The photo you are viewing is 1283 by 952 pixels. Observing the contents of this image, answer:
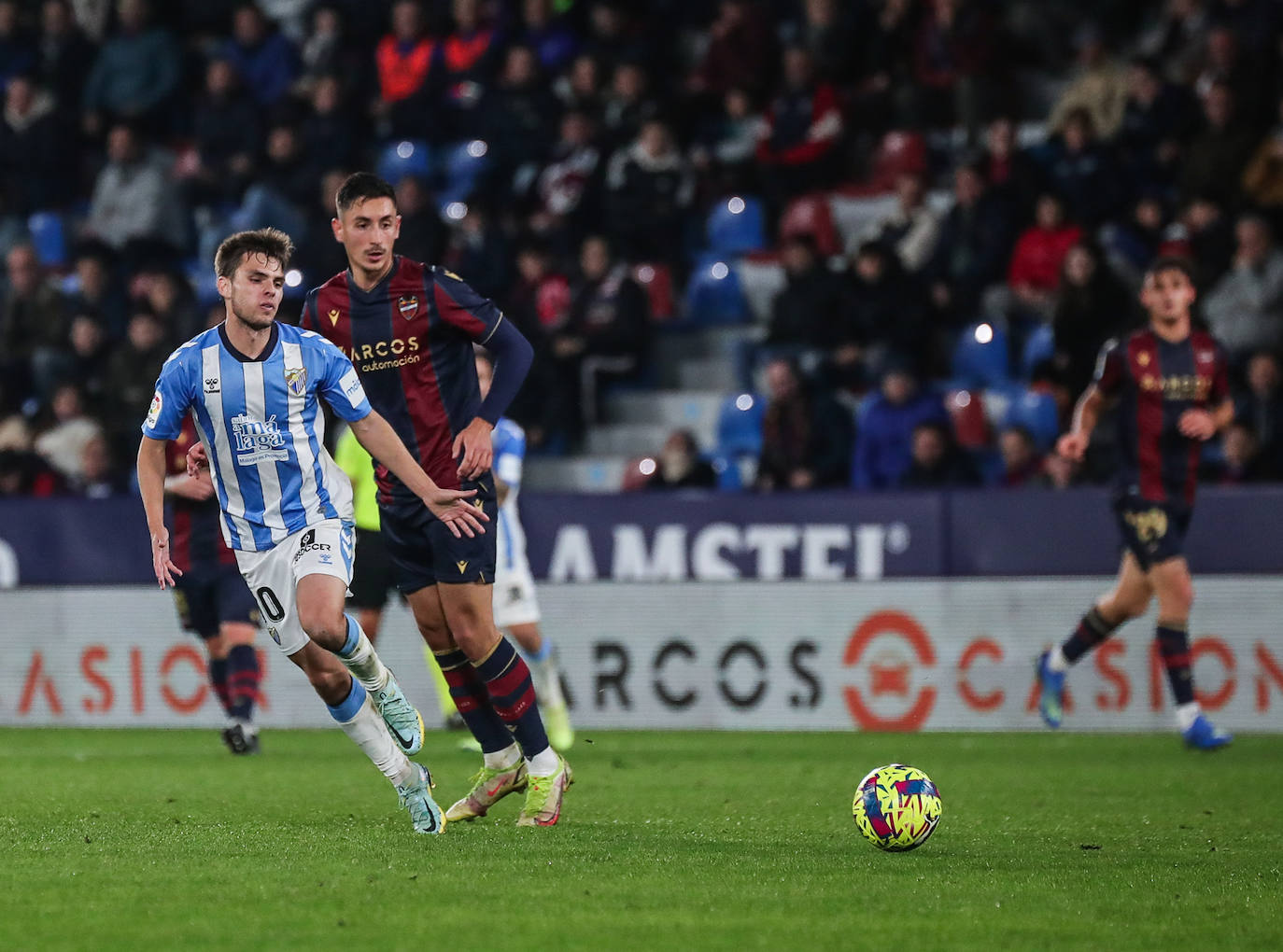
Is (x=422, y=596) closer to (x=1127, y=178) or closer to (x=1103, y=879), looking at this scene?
(x=1103, y=879)

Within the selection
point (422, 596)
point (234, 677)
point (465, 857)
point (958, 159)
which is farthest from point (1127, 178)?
point (465, 857)

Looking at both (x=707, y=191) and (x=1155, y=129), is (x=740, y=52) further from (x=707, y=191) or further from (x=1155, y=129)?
(x=1155, y=129)

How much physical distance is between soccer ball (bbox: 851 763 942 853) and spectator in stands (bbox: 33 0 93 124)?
1544 cm

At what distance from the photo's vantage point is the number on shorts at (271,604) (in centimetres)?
695

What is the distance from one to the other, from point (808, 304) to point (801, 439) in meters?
1.44

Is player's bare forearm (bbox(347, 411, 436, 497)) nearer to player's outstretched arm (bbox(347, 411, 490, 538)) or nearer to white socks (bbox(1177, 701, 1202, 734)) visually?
player's outstretched arm (bbox(347, 411, 490, 538))

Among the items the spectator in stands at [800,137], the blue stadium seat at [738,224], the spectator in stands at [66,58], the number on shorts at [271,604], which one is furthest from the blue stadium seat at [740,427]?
the number on shorts at [271,604]

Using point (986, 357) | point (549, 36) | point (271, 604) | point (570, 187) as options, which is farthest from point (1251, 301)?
point (271, 604)

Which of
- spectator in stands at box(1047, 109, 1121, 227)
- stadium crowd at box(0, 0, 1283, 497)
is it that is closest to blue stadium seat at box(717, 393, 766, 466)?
stadium crowd at box(0, 0, 1283, 497)

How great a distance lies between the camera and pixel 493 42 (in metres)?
18.6

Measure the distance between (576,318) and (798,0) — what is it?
4.46 metres

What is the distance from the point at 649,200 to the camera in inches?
655

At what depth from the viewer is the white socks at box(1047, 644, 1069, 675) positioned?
11586 millimetres

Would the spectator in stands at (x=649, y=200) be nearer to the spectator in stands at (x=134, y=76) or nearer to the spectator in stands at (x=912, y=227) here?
the spectator in stands at (x=912, y=227)
